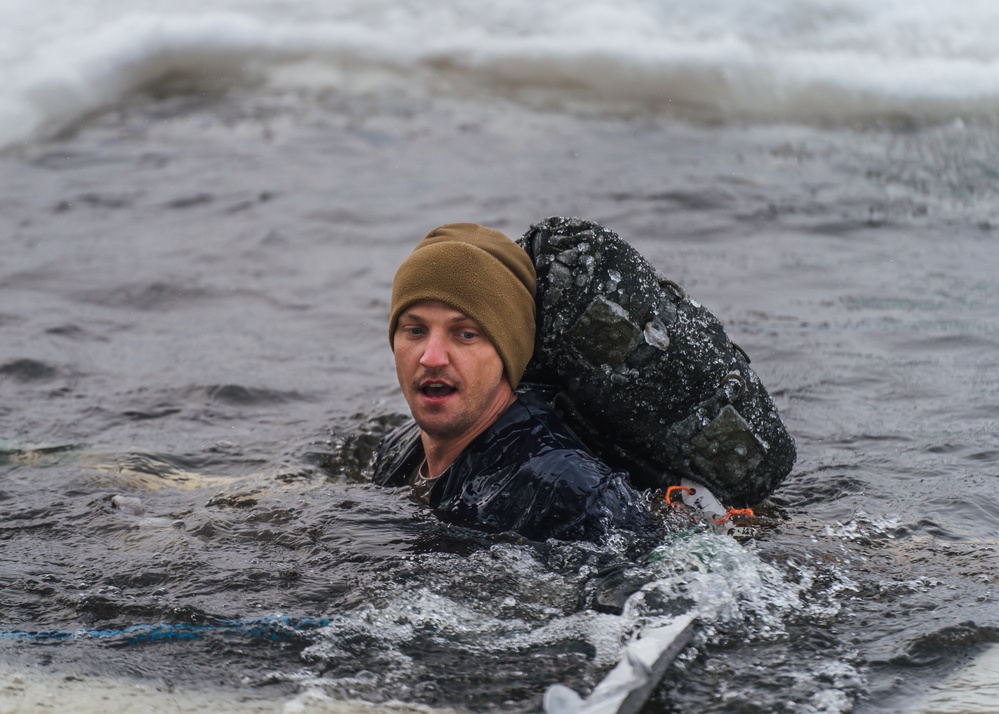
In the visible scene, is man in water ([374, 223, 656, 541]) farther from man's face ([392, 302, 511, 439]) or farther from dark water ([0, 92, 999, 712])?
dark water ([0, 92, 999, 712])

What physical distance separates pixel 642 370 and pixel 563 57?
1102 cm

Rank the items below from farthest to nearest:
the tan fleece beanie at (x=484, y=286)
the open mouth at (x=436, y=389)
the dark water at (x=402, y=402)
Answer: the open mouth at (x=436, y=389) → the tan fleece beanie at (x=484, y=286) → the dark water at (x=402, y=402)

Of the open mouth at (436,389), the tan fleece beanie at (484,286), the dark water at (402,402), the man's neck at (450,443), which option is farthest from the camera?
the man's neck at (450,443)

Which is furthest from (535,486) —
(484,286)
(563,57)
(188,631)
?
(563,57)

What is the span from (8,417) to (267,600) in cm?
318

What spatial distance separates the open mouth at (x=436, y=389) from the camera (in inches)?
175

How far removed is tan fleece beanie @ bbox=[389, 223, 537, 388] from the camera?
4320 millimetres

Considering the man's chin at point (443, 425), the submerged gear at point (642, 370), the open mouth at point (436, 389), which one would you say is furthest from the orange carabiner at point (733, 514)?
the open mouth at point (436, 389)

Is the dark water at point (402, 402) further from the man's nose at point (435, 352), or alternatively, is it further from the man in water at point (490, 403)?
the man's nose at point (435, 352)

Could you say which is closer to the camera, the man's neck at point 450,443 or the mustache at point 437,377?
the mustache at point 437,377

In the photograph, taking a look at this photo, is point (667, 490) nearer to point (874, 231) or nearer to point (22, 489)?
point (22, 489)

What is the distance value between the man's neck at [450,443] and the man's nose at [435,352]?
318 millimetres

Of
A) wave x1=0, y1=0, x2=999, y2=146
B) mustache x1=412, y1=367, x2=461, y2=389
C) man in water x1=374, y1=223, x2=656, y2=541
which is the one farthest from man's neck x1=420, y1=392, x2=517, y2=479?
wave x1=0, y1=0, x2=999, y2=146

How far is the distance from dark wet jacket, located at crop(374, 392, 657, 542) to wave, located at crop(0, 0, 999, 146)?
9685mm
